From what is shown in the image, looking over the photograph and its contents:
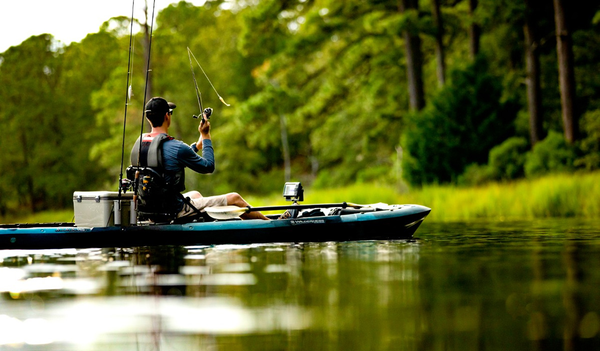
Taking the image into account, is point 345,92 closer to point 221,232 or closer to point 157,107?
point 221,232

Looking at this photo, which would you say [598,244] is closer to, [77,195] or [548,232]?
[548,232]

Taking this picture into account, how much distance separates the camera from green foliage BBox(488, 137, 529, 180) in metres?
21.7

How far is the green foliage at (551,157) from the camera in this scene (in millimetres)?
20453

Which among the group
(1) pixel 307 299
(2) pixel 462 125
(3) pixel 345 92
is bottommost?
(1) pixel 307 299

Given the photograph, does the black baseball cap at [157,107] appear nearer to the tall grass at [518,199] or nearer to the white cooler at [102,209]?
the white cooler at [102,209]

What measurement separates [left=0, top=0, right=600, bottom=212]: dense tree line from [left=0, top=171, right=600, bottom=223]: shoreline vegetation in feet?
7.17

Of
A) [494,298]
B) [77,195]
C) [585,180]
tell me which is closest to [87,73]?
[585,180]

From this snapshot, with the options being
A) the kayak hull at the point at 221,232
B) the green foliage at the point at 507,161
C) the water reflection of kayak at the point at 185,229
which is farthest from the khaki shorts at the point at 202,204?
the green foliage at the point at 507,161

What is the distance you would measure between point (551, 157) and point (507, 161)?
1.45m

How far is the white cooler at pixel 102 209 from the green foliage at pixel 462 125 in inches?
526

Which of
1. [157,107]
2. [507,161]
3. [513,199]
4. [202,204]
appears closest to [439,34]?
[507,161]

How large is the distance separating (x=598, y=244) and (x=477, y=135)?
13.3 meters

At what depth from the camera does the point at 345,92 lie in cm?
3139

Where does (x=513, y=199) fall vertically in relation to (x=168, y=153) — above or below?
below
